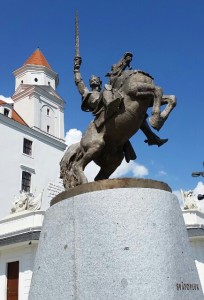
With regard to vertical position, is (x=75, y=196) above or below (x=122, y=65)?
below

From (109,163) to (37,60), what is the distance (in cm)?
4216

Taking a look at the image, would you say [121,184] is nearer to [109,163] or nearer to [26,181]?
[109,163]

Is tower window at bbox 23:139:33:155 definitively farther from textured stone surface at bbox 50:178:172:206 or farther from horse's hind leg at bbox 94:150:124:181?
textured stone surface at bbox 50:178:172:206

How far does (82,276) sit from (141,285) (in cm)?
69

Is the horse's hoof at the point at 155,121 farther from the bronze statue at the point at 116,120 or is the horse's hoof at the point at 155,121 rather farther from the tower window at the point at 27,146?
the tower window at the point at 27,146

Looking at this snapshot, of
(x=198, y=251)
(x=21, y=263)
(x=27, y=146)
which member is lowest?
(x=198, y=251)

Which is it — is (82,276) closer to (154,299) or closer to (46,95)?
(154,299)

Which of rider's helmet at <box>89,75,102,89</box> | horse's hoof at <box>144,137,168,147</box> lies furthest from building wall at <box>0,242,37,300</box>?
horse's hoof at <box>144,137,168,147</box>

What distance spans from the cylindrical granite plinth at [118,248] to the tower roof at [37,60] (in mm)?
42411

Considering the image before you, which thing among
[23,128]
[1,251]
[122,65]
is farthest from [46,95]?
[122,65]

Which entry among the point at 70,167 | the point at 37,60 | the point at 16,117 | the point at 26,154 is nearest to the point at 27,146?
the point at 26,154

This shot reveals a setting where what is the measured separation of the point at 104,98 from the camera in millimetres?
6027

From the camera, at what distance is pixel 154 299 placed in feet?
14.8

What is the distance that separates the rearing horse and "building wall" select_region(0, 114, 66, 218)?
95.9 ft
